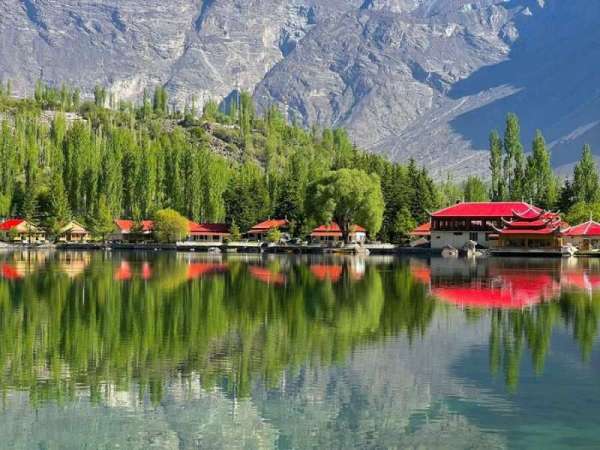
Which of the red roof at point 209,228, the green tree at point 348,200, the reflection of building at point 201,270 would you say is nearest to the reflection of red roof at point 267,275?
the reflection of building at point 201,270

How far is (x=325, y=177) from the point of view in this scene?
91938 millimetres

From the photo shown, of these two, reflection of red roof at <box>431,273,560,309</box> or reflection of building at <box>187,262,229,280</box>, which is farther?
reflection of building at <box>187,262,229,280</box>

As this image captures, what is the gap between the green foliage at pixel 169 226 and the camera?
10412 cm

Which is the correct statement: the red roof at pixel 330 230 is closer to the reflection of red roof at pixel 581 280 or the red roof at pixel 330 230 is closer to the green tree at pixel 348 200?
the green tree at pixel 348 200

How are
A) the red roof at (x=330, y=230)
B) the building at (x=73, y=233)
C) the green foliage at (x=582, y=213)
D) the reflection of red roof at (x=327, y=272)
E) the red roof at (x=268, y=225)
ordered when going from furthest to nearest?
the building at (x=73, y=233)
the red roof at (x=268, y=225)
the red roof at (x=330, y=230)
the green foliage at (x=582, y=213)
the reflection of red roof at (x=327, y=272)

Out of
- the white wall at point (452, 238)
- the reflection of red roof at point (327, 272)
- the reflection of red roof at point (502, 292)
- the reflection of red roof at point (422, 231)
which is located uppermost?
the reflection of red roof at point (422, 231)

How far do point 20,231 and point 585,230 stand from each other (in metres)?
61.7

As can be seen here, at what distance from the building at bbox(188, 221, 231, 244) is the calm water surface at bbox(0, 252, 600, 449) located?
70.1m

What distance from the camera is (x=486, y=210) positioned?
319 ft

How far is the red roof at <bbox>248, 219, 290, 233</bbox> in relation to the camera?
106731mm

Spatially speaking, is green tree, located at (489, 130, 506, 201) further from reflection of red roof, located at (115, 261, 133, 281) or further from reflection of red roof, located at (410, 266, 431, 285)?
reflection of red roof, located at (115, 261, 133, 281)

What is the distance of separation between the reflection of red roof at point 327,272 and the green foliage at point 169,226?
39.5 m

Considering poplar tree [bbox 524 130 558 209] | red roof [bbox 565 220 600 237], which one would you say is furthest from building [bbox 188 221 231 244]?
red roof [bbox 565 220 600 237]

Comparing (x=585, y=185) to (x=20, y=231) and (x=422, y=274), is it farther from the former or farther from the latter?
(x=20, y=231)
